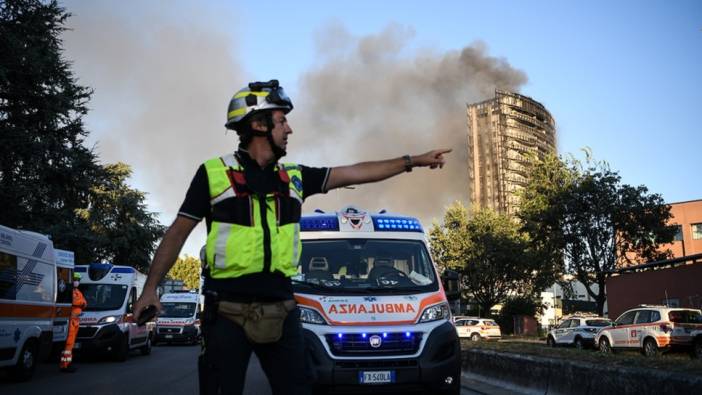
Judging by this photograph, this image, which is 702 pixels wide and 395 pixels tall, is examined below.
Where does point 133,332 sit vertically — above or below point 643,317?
below

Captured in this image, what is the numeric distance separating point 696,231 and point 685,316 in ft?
137

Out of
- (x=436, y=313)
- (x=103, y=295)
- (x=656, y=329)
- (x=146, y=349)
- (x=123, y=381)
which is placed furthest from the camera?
(x=656, y=329)

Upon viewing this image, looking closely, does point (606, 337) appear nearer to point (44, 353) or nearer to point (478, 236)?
point (44, 353)

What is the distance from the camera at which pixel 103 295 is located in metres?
18.8

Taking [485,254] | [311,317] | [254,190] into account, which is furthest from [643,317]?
[485,254]

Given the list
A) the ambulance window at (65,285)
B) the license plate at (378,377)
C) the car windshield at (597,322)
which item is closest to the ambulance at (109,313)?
the ambulance window at (65,285)

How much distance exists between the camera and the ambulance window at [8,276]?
1148 cm

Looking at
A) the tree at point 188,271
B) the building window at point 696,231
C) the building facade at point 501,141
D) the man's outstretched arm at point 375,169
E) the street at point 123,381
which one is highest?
the building facade at point 501,141

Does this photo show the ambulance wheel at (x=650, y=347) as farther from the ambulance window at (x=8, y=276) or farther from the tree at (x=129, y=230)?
the tree at (x=129, y=230)

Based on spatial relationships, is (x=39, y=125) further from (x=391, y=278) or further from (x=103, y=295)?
(x=391, y=278)

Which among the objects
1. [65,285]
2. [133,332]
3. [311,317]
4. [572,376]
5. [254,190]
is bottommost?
[572,376]

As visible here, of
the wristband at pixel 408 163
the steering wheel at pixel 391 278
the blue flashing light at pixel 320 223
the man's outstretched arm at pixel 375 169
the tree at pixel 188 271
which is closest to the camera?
the man's outstretched arm at pixel 375 169

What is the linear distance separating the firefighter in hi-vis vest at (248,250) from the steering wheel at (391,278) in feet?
15.2

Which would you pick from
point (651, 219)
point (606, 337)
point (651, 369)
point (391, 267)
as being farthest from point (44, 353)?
point (651, 219)
